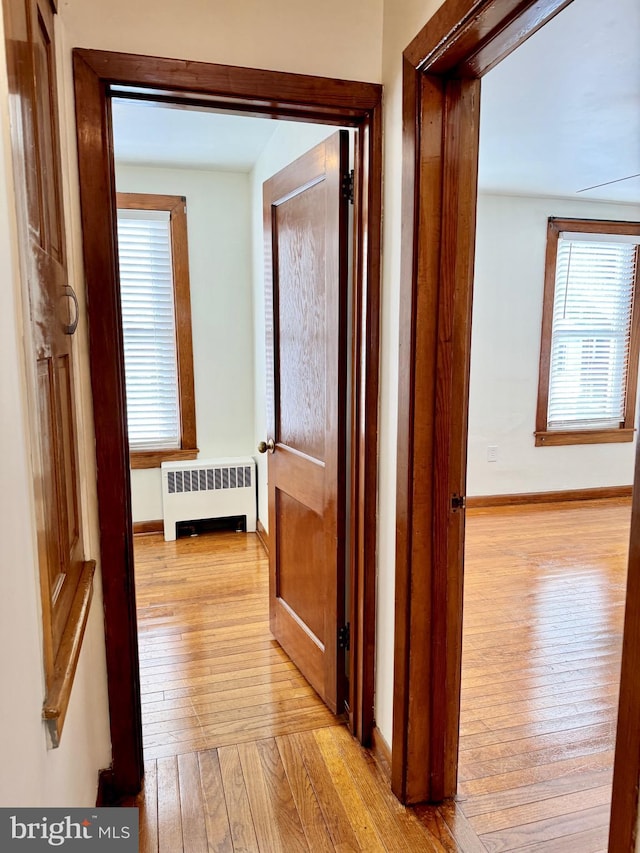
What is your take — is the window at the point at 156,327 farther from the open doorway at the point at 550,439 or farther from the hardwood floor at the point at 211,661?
the open doorway at the point at 550,439

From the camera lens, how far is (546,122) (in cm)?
302

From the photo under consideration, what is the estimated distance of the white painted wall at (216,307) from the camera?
4.00 m

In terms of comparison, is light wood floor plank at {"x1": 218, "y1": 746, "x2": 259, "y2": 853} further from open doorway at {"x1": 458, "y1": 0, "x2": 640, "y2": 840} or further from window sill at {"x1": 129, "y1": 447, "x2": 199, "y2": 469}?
window sill at {"x1": 129, "y1": 447, "x2": 199, "y2": 469}

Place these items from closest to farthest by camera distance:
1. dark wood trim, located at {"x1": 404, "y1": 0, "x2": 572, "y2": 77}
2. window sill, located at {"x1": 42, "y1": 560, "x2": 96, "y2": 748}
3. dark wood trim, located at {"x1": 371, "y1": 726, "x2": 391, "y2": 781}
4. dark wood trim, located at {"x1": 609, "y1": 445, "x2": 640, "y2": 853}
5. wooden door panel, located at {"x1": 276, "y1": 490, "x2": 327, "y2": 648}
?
dark wood trim, located at {"x1": 609, "y1": 445, "x2": 640, "y2": 853}, window sill, located at {"x1": 42, "y1": 560, "x2": 96, "y2": 748}, dark wood trim, located at {"x1": 404, "y1": 0, "x2": 572, "y2": 77}, dark wood trim, located at {"x1": 371, "y1": 726, "x2": 391, "y2": 781}, wooden door panel, located at {"x1": 276, "y1": 490, "x2": 327, "y2": 648}

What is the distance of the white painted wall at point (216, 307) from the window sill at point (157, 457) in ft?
0.16

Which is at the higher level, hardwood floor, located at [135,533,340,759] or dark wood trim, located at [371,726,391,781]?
dark wood trim, located at [371,726,391,781]

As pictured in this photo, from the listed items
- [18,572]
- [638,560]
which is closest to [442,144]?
[638,560]

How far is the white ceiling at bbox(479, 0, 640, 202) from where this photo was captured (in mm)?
2111

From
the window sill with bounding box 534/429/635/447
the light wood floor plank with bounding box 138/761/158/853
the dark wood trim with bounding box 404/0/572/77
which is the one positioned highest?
the dark wood trim with bounding box 404/0/572/77

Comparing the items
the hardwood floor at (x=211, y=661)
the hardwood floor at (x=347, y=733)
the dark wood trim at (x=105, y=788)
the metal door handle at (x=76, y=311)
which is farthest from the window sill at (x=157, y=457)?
the metal door handle at (x=76, y=311)

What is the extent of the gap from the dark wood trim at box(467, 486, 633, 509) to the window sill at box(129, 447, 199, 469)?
236cm

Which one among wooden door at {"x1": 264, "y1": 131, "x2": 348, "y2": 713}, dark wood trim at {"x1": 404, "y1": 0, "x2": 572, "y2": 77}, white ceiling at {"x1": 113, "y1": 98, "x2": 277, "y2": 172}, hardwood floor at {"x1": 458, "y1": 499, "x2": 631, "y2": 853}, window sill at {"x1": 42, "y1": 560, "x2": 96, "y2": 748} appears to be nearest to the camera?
window sill at {"x1": 42, "y1": 560, "x2": 96, "y2": 748}

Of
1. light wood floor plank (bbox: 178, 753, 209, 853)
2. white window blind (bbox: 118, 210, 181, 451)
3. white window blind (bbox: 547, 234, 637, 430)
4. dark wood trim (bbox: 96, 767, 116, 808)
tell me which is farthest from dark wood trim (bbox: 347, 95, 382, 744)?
white window blind (bbox: 547, 234, 637, 430)

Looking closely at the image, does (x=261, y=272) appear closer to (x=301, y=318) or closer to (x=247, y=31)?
(x=301, y=318)
